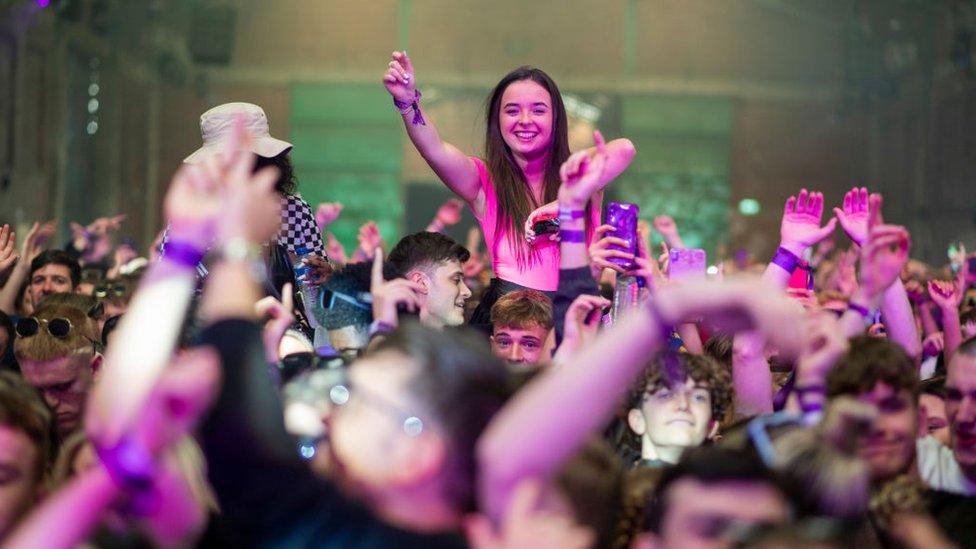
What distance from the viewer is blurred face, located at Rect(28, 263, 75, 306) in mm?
7344

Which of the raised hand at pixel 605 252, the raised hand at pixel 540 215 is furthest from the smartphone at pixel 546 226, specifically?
the raised hand at pixel 605 252

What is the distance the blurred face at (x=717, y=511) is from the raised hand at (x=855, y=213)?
212cm

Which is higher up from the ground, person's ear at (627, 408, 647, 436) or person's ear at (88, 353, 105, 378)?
person's ear at (627, 408, 647, 436)

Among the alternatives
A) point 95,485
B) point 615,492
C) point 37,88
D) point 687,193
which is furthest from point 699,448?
point 687,193

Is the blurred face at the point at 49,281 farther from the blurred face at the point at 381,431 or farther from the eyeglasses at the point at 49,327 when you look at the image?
the blurred face at the point at 381,431

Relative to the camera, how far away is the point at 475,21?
77.2 ft

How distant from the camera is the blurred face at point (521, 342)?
4469 mm

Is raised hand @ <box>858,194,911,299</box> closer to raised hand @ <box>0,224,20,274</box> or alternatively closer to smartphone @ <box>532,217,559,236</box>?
smartphone @ <box>532,217,559,236</box>

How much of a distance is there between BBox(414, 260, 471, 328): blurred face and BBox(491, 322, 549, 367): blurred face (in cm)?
23

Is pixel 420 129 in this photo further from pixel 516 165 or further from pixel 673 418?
pixel 673 418

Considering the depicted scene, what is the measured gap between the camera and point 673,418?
3.52 metres

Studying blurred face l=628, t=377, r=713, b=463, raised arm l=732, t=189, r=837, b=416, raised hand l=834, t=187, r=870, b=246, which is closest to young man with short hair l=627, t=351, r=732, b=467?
blurred face l=628, t=377, r=713, b=463

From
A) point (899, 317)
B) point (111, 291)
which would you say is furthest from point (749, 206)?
point (899, 317)

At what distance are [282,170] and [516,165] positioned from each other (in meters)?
0.82
